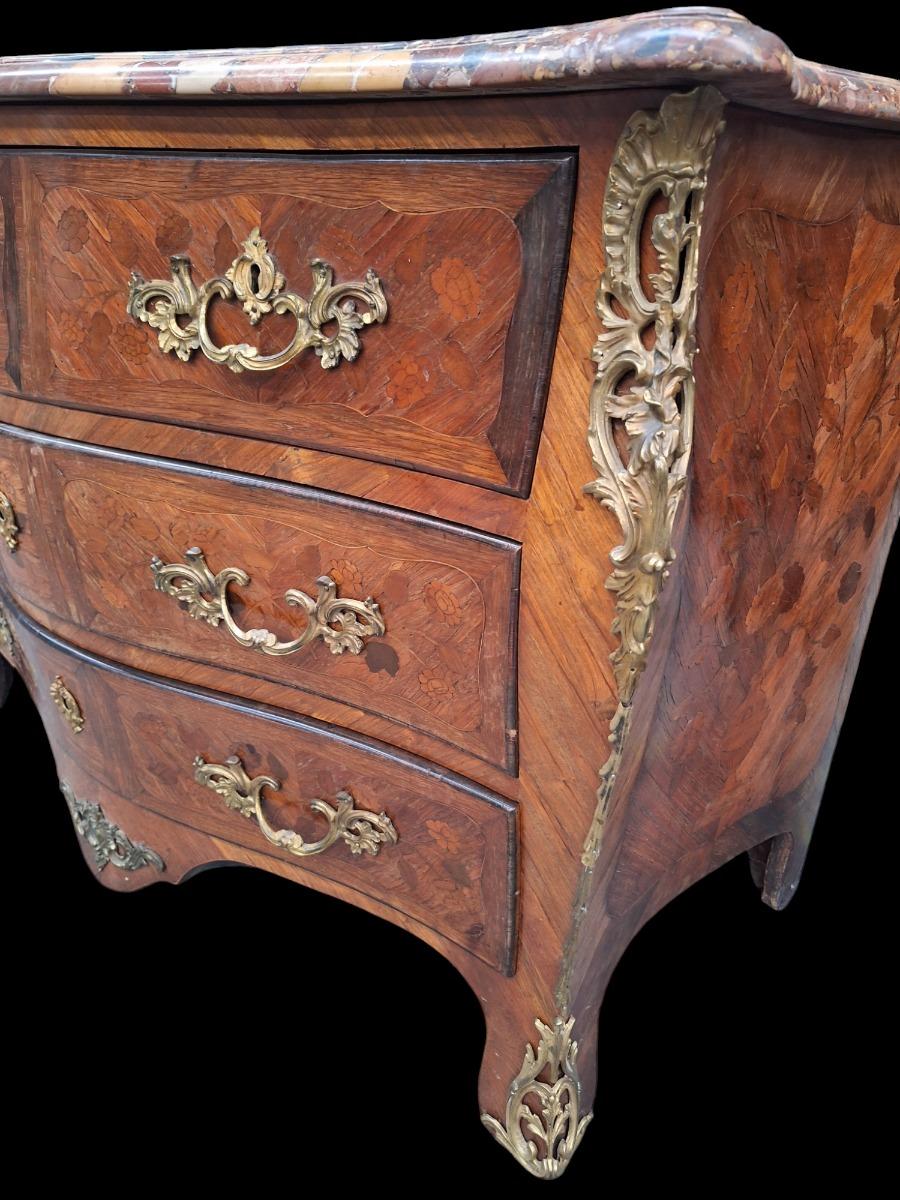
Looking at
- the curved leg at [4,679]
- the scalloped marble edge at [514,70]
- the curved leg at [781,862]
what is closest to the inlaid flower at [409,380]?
the scalloped marble edge at [514,70]

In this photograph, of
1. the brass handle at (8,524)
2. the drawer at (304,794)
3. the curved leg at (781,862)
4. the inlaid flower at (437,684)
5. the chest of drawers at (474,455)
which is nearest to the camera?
the chest of drawers at (474,455)

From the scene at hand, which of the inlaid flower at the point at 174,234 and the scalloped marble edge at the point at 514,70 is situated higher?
the scalloped marble edge at the point at 514,70

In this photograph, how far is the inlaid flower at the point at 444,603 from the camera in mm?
1106

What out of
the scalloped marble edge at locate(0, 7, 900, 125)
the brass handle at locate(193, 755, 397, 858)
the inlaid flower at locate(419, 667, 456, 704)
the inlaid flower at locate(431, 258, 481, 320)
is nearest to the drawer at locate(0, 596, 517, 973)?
the brass handle at locate(193, 755, 397, 858)

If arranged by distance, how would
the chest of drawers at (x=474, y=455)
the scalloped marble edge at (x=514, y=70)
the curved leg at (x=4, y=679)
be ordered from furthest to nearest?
the curved leg at (x=4, y=679), the chest of drawers at (x=474, y=455), the scalloped marble edge at (x=514, y=70)

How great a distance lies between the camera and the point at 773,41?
749 millimetres

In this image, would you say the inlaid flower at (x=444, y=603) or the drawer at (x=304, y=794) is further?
the drawer at (x=304, y=794)

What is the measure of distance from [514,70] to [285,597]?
0.61 metres

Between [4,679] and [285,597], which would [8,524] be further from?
[4,679]

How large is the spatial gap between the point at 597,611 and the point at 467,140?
41cm

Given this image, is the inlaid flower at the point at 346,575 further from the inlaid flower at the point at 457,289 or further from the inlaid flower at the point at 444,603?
the inlaid flower at the point at 457,289

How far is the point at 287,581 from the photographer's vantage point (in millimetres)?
1226

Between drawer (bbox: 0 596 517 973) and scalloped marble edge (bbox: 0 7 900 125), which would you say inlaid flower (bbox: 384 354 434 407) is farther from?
drawer (bbox: 0 596 517 973)

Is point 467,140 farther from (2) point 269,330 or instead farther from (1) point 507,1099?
(1) point 507,1099
